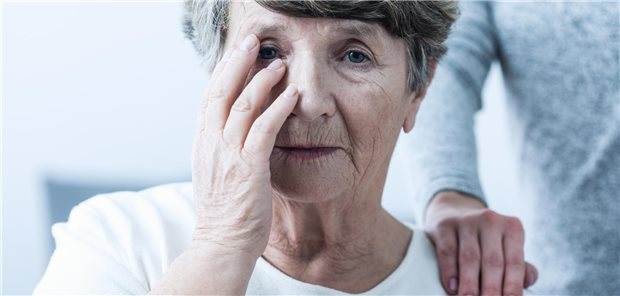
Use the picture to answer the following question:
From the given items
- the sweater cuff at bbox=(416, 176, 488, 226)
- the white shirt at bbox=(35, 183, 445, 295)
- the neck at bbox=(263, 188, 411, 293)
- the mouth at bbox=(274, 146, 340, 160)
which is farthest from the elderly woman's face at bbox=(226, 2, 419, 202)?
the sweater cuff at bbox=(416, 176, 488, 226)

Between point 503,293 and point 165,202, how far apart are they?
2.50ft

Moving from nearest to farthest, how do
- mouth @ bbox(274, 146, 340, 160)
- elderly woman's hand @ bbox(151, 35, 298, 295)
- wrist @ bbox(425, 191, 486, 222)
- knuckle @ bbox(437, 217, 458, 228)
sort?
1. elderly woman's hand @ bbox(151, 35, 298, 295)
2. mouth @ bbox(274, 146, 340, 160)
3. knuckle @ bbox(437, 217, 458, 228)
4. wrist @ bbox(425, 191, 486, 222)

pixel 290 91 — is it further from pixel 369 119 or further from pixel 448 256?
pixel 448 256

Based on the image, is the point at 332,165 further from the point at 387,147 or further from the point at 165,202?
the point at 165,202

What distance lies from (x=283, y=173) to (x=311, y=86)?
0.17 m

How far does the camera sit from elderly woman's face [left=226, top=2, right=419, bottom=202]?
1.34 m

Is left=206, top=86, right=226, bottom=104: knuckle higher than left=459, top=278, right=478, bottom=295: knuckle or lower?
higher

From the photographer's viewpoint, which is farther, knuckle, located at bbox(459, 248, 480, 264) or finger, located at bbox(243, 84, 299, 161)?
knuckle, located at bbox(459, 248, 480, 264)

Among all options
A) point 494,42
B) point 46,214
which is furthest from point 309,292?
point 46,214

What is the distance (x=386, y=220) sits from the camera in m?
1.66

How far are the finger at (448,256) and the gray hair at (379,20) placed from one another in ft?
1.14

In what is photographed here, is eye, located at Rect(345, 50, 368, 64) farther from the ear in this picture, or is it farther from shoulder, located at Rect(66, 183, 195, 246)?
shoulder, located at Rect(66, 183, 195, 246)

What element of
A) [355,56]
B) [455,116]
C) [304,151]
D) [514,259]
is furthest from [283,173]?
[455,116]

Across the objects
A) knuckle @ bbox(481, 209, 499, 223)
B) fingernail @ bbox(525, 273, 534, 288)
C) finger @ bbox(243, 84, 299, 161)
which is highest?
finger @ bbox(243, 84, 299, 161)
